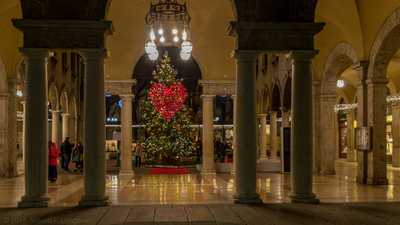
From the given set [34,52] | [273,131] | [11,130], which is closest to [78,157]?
[11,130]

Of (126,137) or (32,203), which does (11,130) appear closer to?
(126,137)

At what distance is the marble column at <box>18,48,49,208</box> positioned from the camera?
11.3 meters

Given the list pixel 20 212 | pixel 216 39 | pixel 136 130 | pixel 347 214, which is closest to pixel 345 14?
pixel 216 39

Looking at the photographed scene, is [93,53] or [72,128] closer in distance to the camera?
[93,53]

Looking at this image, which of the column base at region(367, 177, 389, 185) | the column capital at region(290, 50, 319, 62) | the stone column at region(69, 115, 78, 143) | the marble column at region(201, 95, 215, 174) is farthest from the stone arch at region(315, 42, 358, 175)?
the stone column at region(69, 115, 78, 143)

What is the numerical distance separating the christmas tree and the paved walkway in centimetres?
1231

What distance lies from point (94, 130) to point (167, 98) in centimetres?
1181

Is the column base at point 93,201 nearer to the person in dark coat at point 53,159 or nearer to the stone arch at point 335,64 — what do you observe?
the person in dark coat at point 53,159

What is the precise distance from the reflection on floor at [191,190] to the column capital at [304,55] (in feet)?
10.6

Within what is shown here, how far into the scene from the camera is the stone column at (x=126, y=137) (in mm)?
20234

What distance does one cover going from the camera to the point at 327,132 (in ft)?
68.1

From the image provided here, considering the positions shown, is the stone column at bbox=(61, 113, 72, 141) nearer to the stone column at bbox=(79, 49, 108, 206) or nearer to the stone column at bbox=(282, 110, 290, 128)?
the stone column at bbox=(282, 110, 290, 128)

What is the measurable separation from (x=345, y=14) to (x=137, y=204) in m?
8.94

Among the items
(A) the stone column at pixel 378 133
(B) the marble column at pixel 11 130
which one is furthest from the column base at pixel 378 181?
(B) the marble column at pixel 11 130
